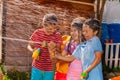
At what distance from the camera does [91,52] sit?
4.88 m

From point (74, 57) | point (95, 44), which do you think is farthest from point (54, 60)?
point (95, 44)

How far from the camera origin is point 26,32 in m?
8.45

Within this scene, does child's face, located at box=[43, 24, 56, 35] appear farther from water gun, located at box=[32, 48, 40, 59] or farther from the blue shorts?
the blue shorts

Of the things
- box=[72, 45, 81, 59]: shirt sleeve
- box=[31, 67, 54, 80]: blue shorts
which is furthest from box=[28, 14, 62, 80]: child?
box=[72, 45, 81, 59]: shirt sleeve

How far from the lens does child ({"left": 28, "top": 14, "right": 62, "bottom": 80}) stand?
529 centimetres

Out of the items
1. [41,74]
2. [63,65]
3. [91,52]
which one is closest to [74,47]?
[63,65]

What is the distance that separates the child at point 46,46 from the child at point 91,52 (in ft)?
1.57

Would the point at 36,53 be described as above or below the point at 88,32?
below

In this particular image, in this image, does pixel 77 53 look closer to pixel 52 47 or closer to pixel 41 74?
pixel 52 47

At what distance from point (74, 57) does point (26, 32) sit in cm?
347

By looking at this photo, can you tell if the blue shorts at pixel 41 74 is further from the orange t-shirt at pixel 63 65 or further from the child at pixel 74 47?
the child at pixel 74 47

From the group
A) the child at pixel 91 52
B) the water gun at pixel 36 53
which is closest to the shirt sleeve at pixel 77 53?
the child at pixel 91 52

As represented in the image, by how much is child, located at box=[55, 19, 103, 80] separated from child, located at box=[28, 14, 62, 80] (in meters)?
0.48

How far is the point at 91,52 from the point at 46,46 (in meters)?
0.64
